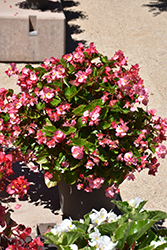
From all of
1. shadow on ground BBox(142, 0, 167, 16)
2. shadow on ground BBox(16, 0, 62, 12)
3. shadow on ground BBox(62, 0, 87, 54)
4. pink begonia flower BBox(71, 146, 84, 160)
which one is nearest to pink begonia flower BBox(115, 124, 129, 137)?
pink begonia flower BBox(71, 146, 84, 160)

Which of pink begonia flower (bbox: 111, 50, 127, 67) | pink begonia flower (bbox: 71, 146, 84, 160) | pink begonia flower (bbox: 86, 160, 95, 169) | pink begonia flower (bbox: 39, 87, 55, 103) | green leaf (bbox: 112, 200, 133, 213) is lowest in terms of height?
pink begonia flower (bbox: 86, 160, 95, 169)

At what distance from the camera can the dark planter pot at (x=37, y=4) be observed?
632 centimetres

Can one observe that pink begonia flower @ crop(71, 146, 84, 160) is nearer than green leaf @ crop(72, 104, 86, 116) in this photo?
Yes

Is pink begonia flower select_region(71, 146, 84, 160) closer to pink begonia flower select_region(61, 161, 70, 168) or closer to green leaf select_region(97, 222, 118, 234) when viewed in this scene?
pink begonia flower select_region(61, 161, 70, 168)

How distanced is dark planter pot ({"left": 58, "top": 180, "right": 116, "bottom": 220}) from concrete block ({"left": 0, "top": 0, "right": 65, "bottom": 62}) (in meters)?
3.62

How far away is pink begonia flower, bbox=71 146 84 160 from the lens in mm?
2312

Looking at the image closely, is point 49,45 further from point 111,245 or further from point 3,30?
point 111,245

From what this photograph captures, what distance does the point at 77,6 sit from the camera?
888cm

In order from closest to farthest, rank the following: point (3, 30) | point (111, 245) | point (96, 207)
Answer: point (111, 245) → point (96, 207) → point (3, 30)

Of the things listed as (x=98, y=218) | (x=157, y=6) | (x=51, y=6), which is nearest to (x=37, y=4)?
(x=51, y=6)

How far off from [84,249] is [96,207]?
126cm

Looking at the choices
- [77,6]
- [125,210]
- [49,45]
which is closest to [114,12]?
[77,6]

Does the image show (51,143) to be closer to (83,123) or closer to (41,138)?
(41,138)

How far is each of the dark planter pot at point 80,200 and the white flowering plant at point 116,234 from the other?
0.99 meters
